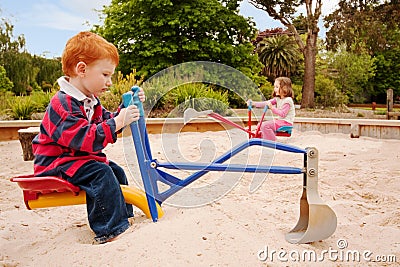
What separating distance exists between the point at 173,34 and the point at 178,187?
8949 millimetres

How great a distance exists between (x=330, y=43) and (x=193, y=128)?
921cm

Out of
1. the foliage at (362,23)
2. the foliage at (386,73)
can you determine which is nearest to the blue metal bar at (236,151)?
the foliage at (362,23)

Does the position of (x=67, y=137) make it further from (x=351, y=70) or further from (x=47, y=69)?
(x=351, y=70)

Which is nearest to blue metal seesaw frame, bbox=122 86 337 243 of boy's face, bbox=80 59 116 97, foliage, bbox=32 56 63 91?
boy's face, bbox=80 59 116 97

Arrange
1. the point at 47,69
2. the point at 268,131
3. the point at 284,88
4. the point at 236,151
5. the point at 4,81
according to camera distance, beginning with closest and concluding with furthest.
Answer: the point at 236,151, the point at 268,131, the point at 284,88, the point at 4,81, the point at 47,69

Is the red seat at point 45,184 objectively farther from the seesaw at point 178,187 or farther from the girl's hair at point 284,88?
the girl's hair at point 284,88

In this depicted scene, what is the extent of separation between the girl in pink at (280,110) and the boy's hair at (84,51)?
2.72m

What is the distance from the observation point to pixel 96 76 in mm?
1885

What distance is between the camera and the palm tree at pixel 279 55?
69.5ft

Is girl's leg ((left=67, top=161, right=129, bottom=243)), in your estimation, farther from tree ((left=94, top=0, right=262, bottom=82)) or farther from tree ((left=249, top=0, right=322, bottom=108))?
tree ((left=249, top=0, right=322, bottom=108))

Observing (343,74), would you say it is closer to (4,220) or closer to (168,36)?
(168,36)

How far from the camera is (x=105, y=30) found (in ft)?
36.1

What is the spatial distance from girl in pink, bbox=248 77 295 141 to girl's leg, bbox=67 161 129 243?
9.10ft

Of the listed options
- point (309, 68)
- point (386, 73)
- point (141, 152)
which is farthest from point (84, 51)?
point (386, 73)
